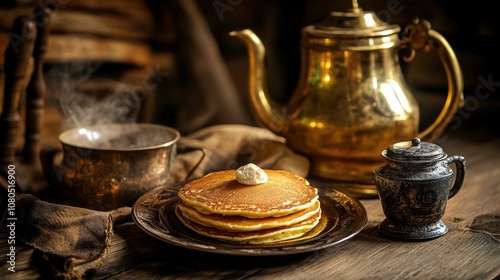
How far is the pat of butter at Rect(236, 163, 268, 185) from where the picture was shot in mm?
941

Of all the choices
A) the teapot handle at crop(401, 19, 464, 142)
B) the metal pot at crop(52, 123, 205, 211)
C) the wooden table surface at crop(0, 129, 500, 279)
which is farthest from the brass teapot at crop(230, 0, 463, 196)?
the metal pot at crop(52, 123, 205, 211)

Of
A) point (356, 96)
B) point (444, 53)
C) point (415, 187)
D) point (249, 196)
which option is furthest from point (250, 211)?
point (444, 53)

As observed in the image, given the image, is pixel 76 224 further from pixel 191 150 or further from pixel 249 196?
pixel 191 150

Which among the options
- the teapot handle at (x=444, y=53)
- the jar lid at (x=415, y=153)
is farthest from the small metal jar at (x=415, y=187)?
the teapot handle at (x=444, y=53)

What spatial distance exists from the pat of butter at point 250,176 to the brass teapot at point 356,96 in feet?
0.85

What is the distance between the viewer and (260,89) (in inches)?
49.8

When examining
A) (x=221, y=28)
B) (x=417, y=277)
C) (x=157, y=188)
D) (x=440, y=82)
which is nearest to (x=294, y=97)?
(x=157, y=188)

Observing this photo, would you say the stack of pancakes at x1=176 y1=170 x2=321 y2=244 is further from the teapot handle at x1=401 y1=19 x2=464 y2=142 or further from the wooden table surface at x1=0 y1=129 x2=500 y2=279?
the teapot handle at x1=401 y1=19 x2=464 y2=142

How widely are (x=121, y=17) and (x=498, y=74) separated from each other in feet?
3.35

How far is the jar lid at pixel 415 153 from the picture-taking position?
3.05ft

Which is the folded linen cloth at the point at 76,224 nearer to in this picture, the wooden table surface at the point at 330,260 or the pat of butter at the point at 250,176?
the wooden table surface at the point at 330,260

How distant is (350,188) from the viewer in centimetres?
120

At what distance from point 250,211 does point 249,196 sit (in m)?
0.05

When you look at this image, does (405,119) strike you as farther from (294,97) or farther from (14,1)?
(14,1)
